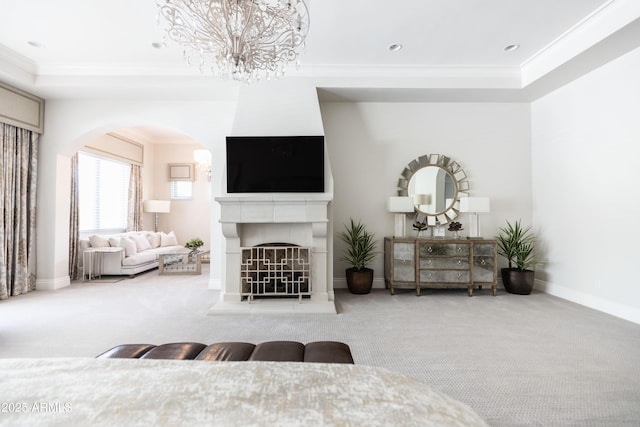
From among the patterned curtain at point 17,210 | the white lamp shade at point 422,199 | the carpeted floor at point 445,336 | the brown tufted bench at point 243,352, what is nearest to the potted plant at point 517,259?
the carpeted floor at point 445,336

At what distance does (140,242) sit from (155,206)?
5.03ft

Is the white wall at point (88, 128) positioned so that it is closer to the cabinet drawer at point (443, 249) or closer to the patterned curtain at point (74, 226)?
the patterned curtain at point (74, 226)

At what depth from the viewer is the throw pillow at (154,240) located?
21.4 ft

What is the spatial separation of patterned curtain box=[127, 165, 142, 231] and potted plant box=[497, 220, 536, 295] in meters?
7.21

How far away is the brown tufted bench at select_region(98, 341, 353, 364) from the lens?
4.63ft

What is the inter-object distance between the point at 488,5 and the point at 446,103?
1.89 m

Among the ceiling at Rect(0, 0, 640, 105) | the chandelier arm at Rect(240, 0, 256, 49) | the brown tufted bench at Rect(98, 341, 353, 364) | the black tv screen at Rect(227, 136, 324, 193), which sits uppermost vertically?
the ceiling at Rect(0, 0, 640, 105)

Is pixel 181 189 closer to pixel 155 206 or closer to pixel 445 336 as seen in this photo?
pixel 155 206

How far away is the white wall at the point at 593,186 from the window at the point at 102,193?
7.63m

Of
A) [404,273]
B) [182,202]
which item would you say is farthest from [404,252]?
[182,202]

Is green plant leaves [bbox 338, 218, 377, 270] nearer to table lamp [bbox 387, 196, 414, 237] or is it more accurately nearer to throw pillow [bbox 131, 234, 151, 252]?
table lamp [bbox 387, 196, 414, 237]

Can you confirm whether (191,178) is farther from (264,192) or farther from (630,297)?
(630,297)

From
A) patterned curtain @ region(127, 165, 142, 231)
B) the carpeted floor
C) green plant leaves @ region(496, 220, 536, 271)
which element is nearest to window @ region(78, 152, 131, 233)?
patterned curtain @ region(127, 165, 142, 231)

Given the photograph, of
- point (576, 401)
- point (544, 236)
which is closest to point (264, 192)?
point (576, 401)
